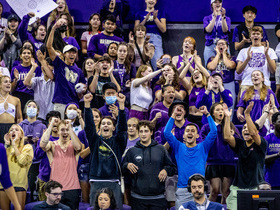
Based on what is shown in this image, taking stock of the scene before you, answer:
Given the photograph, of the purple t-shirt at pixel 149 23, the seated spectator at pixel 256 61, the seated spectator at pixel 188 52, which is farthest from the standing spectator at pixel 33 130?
the seated spectator at pixel 256 61

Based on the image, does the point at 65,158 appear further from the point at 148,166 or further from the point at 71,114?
the point at 148,166

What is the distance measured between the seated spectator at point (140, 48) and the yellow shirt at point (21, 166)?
9.90ft

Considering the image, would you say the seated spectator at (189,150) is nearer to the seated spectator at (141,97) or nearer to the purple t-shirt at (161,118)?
the purple t-shirt at (161,118)

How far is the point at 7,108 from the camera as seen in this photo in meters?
9.00

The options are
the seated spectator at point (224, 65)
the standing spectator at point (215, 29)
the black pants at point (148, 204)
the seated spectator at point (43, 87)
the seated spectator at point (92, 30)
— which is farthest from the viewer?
the seated spectator at point (92, 30)

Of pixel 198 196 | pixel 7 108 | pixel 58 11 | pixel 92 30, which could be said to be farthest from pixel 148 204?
pixel 58 11

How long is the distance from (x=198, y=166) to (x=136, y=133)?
1.19m

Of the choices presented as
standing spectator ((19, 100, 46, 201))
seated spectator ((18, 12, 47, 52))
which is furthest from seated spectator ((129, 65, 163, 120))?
seated spectator ((18, 12, 47, 52))

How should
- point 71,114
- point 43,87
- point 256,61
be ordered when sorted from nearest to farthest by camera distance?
point 71,114
point 43,87
point 256,61

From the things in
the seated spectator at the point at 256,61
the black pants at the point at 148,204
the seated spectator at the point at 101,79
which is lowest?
the black pants at the point at 148,204

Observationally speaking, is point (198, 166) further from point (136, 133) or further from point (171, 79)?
point (171, 79)

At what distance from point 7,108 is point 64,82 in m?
0.96

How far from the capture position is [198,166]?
7.68 m

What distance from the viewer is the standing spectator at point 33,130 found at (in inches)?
328
